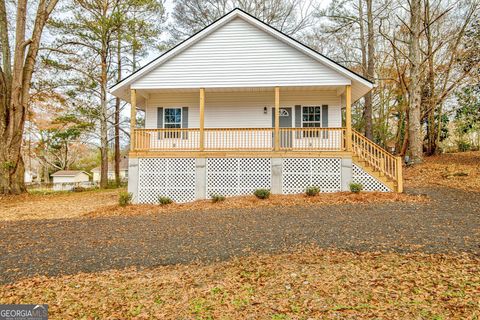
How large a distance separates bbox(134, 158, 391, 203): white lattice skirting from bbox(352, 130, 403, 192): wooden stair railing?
630 millimetres

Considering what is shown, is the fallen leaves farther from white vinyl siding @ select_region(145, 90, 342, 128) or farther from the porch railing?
white vinyl siding @ select_region(145, 90, 342, 128)

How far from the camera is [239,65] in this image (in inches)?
463

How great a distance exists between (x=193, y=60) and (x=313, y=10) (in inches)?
521

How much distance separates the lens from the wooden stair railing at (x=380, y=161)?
34.9ft

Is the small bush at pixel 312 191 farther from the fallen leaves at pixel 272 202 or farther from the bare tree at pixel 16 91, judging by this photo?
the bare tree at pixel 16 91

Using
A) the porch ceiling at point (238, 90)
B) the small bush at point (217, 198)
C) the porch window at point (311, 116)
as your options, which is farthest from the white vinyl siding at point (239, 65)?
the small bush at point (217, 198)

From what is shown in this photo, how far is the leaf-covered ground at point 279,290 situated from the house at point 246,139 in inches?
254

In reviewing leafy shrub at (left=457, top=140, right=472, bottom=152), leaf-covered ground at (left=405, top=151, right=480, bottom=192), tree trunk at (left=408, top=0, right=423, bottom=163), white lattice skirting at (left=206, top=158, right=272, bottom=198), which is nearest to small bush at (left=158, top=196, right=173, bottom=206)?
white lattice skirting at (left=206, top=158, right=272, bottom=198)

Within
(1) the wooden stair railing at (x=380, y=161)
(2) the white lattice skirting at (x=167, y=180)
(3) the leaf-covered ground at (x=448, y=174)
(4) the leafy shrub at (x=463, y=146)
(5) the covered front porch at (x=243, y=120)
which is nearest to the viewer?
(1) the wooden stair railing at (x=380, y=161)

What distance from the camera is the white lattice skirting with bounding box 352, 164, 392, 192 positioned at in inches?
427

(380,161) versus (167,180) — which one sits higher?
(380,161)

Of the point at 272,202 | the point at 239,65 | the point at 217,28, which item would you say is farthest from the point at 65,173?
the point at 272,202

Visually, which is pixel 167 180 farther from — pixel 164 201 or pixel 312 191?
pixel 312 191

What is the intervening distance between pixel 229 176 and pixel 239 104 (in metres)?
3.88
